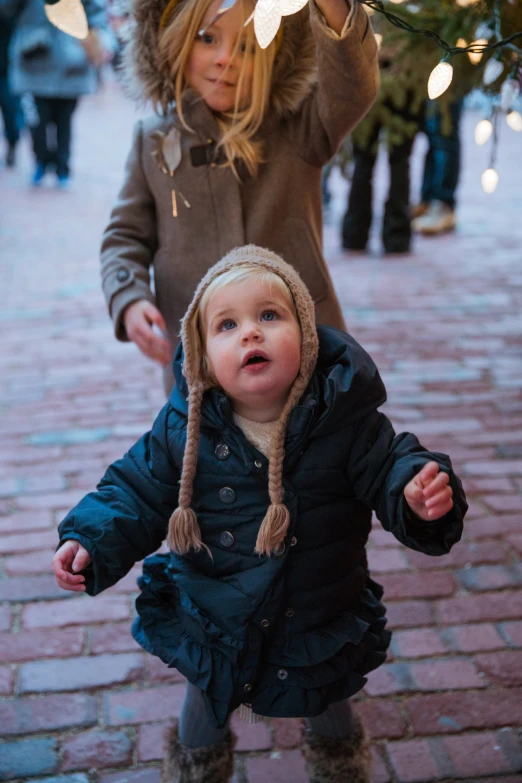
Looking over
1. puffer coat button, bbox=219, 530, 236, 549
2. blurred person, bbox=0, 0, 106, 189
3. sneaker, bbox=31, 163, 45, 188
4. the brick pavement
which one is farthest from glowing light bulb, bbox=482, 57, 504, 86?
sneaker, bbox=31, 163, 45, 188

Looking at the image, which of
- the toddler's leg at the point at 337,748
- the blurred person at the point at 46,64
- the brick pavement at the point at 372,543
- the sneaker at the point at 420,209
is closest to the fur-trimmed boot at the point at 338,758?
the toddler's leg at the point at 337,748

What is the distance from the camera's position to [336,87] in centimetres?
222

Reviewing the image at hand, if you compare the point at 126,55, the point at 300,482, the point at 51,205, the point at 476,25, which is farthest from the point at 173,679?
the point at 51,205

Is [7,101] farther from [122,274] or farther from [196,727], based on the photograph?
[196,727]

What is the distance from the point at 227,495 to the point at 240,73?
1.11 meters

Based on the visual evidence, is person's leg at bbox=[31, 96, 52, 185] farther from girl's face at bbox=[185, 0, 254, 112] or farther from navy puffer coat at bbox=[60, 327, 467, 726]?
navy puffer coat at bbox=[60, 327, 467, 726]

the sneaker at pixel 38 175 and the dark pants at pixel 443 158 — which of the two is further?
the sneaker at pixel 38 175

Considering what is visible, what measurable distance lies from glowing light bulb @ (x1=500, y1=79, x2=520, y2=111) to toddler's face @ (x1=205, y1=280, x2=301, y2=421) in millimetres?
1150

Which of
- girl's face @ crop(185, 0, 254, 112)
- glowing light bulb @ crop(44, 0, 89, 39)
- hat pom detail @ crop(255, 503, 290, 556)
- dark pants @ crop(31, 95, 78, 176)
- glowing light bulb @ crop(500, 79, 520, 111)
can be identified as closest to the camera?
hat pom detail @ crop(255, 503, 290, 556)

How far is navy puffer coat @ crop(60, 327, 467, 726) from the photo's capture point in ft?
6.28

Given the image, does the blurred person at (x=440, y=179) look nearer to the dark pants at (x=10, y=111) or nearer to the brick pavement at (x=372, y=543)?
the brick pavement at (x=372, y=543)

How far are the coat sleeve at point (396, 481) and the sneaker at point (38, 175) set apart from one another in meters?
8.51

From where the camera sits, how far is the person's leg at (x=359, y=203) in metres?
7.06

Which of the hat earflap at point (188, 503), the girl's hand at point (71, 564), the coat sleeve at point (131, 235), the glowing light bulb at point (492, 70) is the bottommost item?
the girl's hand at point (71, 564)
